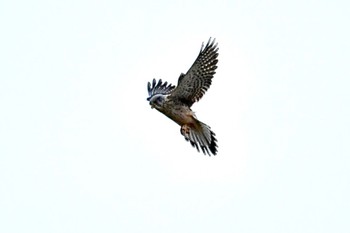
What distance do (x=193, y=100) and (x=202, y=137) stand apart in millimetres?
763

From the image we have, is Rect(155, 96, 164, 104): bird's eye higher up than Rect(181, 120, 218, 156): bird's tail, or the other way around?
Rect(155, 96, 164, 104): bird's eye

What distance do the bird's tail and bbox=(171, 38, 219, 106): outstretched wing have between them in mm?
560

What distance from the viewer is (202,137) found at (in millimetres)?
25234

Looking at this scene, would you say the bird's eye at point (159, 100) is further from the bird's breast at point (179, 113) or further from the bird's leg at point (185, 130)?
the bird's leg at point (185, 130)

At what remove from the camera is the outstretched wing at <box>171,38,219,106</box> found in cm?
2514

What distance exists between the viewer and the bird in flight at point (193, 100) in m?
25.2

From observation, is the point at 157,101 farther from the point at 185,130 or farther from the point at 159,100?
the point at 185,130

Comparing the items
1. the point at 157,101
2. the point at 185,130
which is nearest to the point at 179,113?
the point at 185,130

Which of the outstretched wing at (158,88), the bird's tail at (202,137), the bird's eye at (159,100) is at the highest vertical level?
the outstretched wing at (158,88)

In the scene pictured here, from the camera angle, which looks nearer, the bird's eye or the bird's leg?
the bird's leg

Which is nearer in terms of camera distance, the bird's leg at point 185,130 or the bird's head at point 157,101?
the bird's leg at point 185,130

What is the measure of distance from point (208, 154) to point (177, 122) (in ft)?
3.07

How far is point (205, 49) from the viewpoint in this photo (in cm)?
2520

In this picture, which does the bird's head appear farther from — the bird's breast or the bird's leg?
the bird's leg
